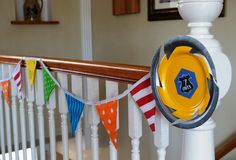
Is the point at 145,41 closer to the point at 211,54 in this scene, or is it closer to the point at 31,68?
the point at 31,68

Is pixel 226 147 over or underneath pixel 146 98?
underneath

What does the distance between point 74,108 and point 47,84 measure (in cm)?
23

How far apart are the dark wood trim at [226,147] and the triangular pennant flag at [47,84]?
4.46 feet

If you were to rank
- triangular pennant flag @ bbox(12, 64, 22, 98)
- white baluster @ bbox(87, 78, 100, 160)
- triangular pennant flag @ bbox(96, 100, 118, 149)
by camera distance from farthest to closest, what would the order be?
triangular pennant flag @ bbox(12, 64, 22, 98) < white baluster @ bbox(87, 78, 100, 160) < triangular pennant flag @ bbox(96, 100, 118, 149)

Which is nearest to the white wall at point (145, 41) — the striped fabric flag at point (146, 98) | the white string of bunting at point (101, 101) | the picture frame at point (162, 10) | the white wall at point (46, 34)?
the picture frame at point (162, 10)

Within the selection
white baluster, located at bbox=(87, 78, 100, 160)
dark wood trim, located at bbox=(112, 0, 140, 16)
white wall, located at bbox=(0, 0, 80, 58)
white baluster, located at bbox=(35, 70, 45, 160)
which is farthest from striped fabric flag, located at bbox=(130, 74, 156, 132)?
white wall, located at bbox=(0, 0, 80, 58)

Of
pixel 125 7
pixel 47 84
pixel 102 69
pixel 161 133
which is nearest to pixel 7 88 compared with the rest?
pixel 47 84

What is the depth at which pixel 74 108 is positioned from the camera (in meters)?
1.38

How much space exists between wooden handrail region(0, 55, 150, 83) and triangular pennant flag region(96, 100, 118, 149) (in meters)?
0.10

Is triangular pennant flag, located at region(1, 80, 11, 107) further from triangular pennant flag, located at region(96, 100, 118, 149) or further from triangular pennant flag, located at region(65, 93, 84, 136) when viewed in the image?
triangular pennant flag, located at region(96, 100, 118, 149)

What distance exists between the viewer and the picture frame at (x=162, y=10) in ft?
8.76

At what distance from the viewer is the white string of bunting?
1.04 m

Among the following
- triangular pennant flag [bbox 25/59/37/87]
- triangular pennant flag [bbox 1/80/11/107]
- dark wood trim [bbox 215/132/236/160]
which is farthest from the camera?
dark wood trim [bbox 215/132/236/160]

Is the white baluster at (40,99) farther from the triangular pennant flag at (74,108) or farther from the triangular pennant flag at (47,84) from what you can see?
the triangular pennant flag at (74,108)
